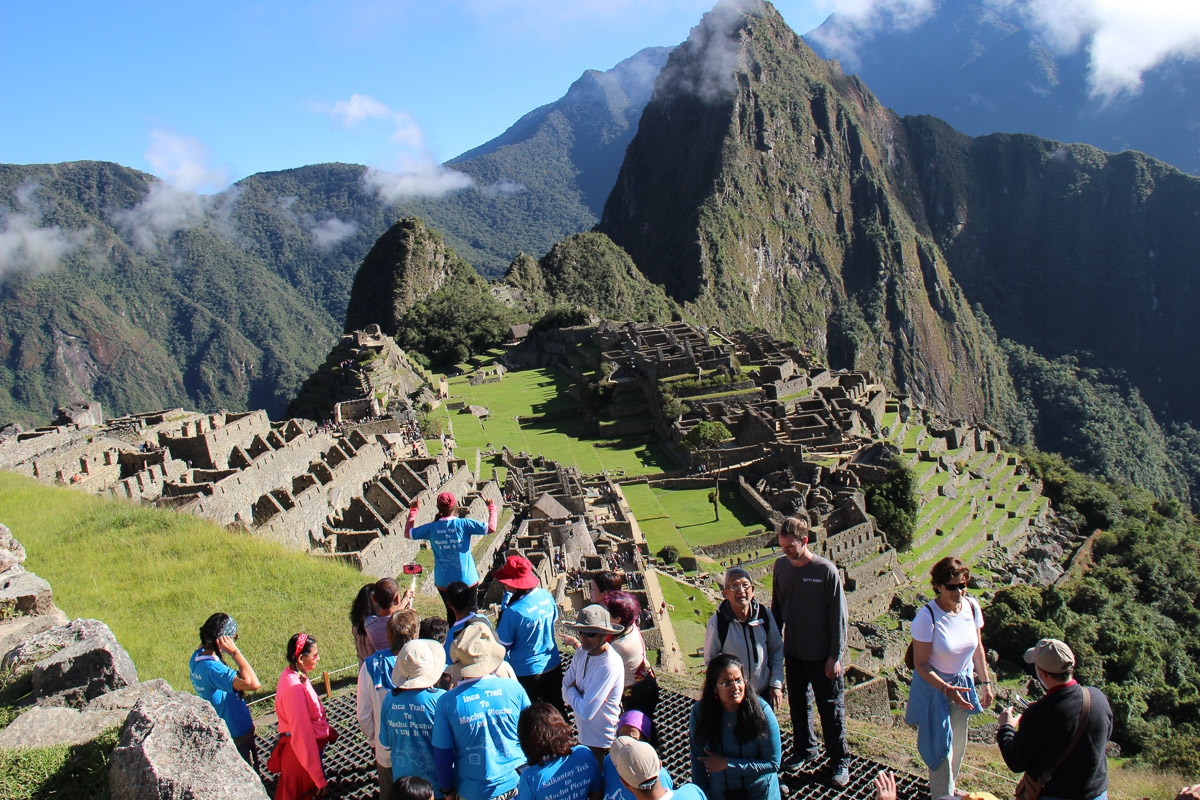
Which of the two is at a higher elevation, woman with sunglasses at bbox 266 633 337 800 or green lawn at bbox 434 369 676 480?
woman with sunglasses at bbox 266 633 337 800

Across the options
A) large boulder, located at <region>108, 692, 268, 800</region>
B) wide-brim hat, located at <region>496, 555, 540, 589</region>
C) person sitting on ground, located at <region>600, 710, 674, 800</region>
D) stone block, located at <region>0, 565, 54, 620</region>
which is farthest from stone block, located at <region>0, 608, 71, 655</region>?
person sitting on ground, located at <region>600, 710, 674, 800</region>

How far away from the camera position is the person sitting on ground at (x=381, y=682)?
5359 millimetres

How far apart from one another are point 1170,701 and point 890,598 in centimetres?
854

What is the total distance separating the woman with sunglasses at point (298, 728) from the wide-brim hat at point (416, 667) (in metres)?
0.88

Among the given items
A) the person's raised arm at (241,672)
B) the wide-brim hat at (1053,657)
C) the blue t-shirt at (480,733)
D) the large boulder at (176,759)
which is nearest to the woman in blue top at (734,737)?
the blue t-shirt at (480,733)

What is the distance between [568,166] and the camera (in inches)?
7628

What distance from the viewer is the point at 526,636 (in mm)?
5902

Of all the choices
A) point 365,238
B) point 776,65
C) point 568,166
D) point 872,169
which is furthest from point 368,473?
point 568,166

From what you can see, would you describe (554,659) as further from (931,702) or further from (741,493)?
(741,493)

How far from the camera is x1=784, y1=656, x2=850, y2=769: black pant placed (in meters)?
6.05

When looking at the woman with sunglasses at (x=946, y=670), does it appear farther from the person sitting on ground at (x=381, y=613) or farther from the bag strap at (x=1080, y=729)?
the person sitting on ground at (x=381, y=613)

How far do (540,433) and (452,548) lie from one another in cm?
3461

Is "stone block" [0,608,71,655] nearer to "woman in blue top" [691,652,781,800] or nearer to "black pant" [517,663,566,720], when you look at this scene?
"black pant" [517,663,566,720]

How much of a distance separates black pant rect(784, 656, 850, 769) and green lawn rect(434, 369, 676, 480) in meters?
23.6
